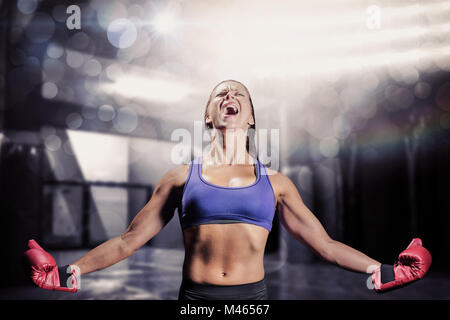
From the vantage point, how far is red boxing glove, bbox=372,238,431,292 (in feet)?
5.22

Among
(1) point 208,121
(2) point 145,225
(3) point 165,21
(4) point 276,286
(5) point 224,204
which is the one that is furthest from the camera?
(3) point 165,21

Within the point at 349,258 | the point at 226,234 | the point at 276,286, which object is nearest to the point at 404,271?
the point at 349,258

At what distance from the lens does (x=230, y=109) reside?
5.89 ft

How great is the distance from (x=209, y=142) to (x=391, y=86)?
21.8ft

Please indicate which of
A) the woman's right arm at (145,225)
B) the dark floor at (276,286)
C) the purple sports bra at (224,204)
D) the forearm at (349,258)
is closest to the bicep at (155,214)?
the woman's right arm at (145,225)

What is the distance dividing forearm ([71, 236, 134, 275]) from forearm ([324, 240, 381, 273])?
0.87 m

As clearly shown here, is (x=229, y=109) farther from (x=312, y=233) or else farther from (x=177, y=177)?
(x=312, y=233)

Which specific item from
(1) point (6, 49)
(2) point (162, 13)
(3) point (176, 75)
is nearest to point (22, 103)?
(1) point (6, 49)

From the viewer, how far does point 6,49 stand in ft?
19.1

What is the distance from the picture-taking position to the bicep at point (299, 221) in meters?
1.73

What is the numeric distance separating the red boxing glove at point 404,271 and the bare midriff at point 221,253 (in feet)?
1.71

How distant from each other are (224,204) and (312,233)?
440mm

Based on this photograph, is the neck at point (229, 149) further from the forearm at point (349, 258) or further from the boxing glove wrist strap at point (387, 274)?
the boxing glove wrist strap at point (387, 274)

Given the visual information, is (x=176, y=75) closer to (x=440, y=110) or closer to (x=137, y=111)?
(x=137, y=111)
